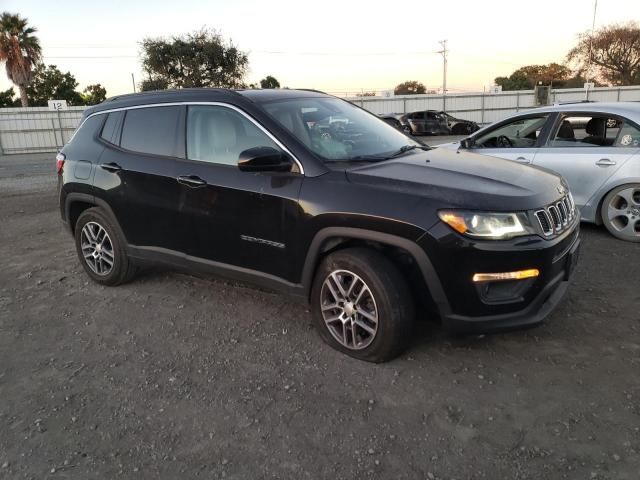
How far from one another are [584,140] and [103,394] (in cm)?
577

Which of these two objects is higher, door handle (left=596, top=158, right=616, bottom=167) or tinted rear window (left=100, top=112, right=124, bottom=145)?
tinted rear window (left=100, top=112, right=124, bottom=145)

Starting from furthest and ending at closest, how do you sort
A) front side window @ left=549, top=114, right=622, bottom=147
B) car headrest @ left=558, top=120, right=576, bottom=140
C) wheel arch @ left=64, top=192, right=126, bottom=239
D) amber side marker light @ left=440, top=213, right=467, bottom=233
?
car headrest @ left=558, top=120, right=576, bottom=140
front side window @ left=549, top=114, right=622, bottom=147
wheel arch @ left=64, top=192, right=126, bottom=239
amber side marker light @ left=440, top=213, right=467, bottom=233

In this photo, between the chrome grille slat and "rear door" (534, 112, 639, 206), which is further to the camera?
"rear door" (534, 112, 639, 206)

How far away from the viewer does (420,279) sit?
328 centimetres

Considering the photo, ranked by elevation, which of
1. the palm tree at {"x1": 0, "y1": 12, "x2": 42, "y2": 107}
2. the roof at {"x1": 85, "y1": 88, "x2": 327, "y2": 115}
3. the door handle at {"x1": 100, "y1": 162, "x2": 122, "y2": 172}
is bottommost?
the door handle at {"x1": 100, "y1": 162, "x2": 122, "y2": 172}

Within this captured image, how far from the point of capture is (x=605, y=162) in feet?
19.6

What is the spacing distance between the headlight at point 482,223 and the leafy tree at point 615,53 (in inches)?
2112

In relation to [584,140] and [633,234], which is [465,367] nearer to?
[633,234]

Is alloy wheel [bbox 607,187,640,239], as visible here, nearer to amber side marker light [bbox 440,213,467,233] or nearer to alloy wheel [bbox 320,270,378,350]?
amber side marker light [bbox 440,213,467,233]

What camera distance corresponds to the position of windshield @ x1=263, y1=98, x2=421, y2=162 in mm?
3828

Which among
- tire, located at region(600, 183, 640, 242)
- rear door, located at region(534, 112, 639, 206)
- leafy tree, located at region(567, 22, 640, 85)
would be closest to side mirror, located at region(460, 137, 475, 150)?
rear door, located at region(534, 112, 639, 206)

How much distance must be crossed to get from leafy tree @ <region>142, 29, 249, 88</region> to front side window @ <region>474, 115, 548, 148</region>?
113ft

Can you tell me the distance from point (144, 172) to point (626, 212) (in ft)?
16.5

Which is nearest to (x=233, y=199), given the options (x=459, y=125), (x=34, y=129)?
(x=459, y=125)
